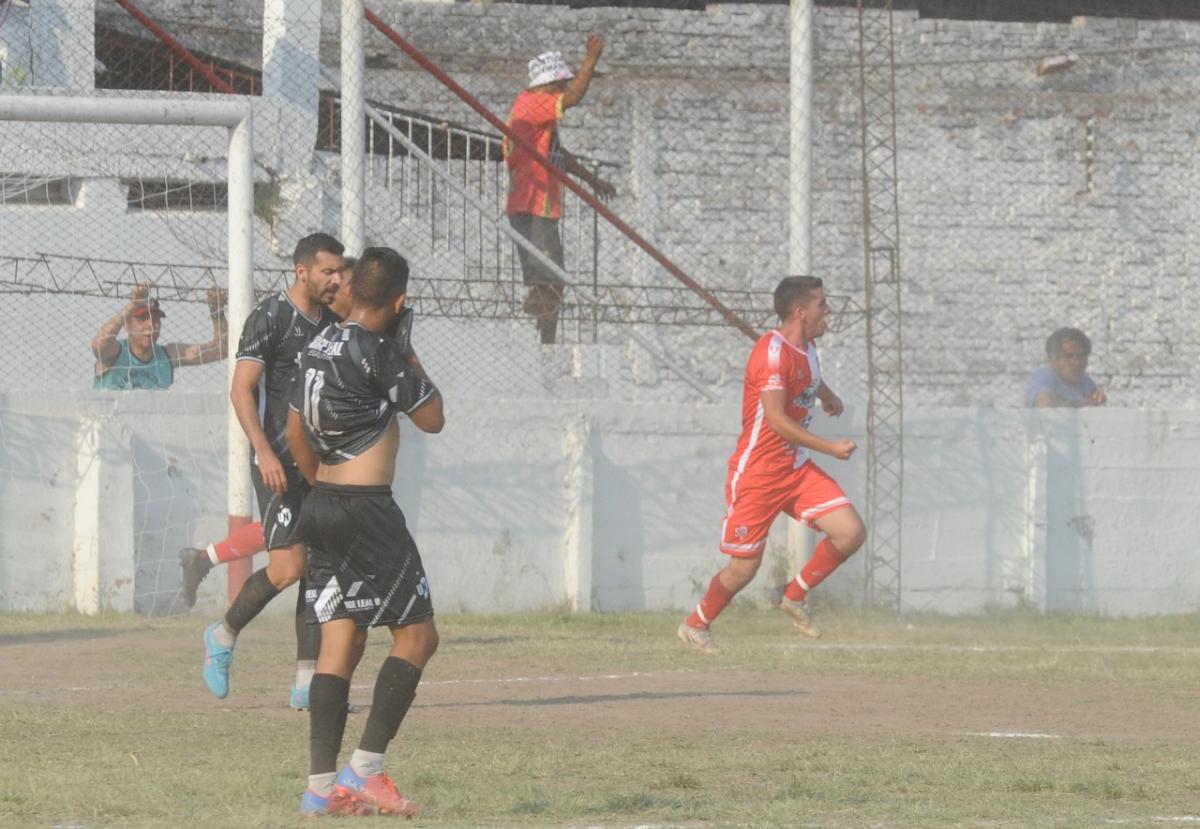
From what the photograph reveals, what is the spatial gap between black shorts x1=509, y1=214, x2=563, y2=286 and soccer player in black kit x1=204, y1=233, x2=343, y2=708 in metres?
6.92

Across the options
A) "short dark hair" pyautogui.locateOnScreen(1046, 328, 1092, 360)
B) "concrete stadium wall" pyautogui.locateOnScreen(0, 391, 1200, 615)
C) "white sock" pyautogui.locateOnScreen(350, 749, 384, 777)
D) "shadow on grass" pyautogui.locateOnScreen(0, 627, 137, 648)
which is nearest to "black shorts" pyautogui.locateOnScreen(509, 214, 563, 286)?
"concrete stadium wall" pyautogui.locateOnScreen(0, 391, 1200, 615)

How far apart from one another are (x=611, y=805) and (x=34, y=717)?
9.69 feet

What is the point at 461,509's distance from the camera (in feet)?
44.0

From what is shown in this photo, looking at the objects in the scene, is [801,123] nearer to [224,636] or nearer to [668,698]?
[668,698]

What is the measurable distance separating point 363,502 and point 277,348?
2.36 metres

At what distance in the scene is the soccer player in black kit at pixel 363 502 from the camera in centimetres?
586

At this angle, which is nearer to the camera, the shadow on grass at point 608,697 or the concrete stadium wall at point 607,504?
the shadow on grass at point 608,697

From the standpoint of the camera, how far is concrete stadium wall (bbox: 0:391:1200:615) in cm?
1263

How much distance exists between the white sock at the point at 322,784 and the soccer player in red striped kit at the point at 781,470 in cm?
553

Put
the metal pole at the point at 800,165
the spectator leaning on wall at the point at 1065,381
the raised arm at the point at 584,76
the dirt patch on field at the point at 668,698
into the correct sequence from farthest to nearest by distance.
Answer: the raised arm at the point at 584,76 < the spectator leaning on wall at the point at 1065,381 < the metal pole at the point at 800,165 < the dirt patch on field at the point at 668,698

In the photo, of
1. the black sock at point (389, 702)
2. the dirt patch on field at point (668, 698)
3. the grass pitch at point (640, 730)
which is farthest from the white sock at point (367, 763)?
the dirt patch on field at point (668, 698)

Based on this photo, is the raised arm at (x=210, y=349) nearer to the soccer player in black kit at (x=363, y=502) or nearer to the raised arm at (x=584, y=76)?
the raised arm at (x=584, y=76)

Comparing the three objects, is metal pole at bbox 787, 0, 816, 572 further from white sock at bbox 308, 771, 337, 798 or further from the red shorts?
white sock at bbox 308, 771, 337, 798

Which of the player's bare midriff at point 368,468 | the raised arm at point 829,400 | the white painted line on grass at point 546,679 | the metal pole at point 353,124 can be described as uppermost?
the metal pole at point 353,124
